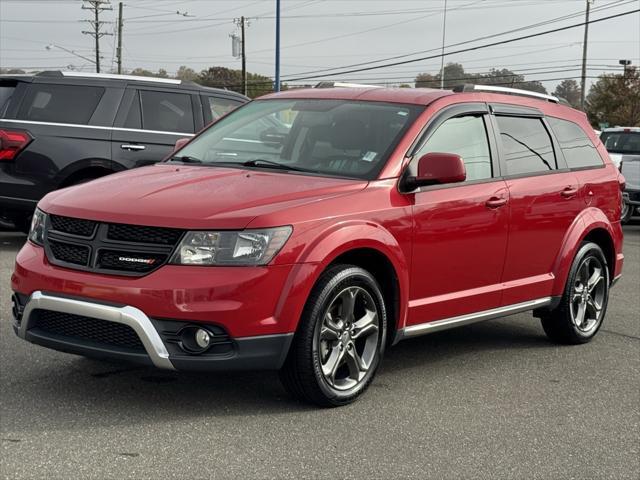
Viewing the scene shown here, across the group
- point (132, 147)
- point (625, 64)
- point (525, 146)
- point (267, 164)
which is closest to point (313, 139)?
point (267, 164)

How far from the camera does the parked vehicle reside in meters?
18.0

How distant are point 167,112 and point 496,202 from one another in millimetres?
6353

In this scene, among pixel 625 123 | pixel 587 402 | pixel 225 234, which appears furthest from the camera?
pixel 625 123

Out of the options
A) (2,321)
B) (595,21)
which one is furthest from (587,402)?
(595,21)

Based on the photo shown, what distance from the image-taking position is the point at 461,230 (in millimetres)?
5887

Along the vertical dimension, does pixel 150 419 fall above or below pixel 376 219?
below

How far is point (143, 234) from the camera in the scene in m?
4.81

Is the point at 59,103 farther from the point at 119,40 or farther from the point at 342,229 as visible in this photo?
the point at 119,40

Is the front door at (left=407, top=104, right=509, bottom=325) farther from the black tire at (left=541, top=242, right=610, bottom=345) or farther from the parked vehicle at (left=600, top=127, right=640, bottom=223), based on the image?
the parked vehicle at (left=600, top=127, right=640, bottom=223)

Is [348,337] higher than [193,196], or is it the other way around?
[193,196]

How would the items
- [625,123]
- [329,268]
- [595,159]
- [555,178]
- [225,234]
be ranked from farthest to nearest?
[625,123] < [595,159] < [555,178] < [329,268] < [225,234]

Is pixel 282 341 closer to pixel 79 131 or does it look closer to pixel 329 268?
pixel 329 268

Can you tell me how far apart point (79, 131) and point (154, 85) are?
3.80ft

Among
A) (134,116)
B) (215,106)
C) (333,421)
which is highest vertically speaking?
(215,106)
